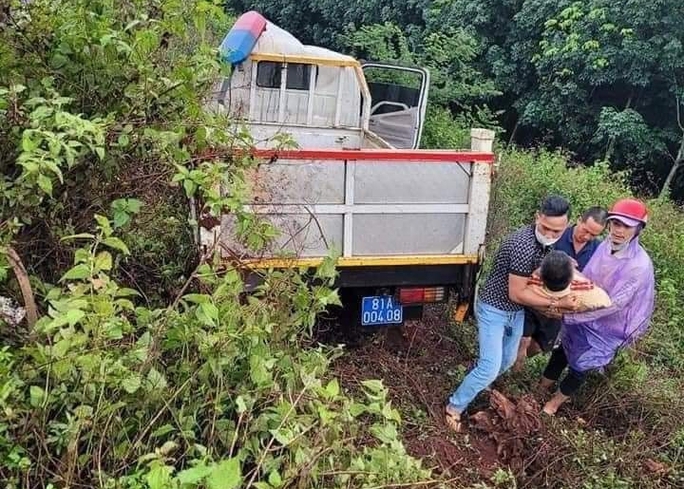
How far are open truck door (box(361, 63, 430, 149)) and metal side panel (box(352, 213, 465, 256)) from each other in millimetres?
2644

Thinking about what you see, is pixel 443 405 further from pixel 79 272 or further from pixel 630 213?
pixel 79 272

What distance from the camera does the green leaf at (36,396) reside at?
5.90 feet

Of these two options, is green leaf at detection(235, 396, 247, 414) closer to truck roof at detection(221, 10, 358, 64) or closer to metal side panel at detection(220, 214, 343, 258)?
metal side panel at detection(220, 214, 343, 258)

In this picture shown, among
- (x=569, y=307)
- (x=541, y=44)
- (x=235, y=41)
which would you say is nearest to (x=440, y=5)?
(x=541, y=44)

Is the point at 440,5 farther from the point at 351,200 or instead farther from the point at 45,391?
the point at 45,391

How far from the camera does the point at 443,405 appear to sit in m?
4.05

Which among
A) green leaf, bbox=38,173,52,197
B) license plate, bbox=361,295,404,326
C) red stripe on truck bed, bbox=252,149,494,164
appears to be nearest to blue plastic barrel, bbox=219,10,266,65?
red stripe on truck bed, bbox=252,149,494,164

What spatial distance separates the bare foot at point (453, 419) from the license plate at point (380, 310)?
631mm

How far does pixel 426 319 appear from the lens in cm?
513

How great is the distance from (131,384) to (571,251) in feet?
10.4

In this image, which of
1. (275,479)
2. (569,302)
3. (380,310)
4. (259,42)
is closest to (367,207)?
(380,310)

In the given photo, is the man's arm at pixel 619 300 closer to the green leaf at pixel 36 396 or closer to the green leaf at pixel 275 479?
the green leaf at pixel 275 479

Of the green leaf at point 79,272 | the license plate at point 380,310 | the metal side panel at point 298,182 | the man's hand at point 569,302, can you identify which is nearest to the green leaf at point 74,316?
the green leaf at point 79,272

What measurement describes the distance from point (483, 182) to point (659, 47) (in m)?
11.7
